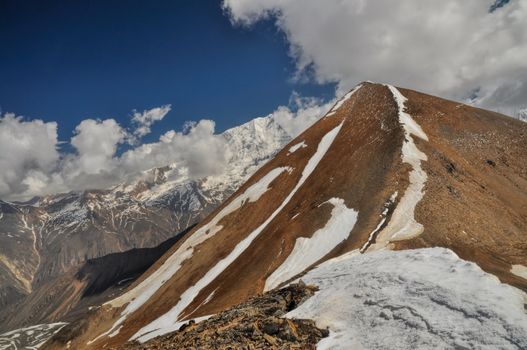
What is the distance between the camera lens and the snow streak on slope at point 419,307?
48.5 ft

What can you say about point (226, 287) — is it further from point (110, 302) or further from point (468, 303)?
point (110, 302)

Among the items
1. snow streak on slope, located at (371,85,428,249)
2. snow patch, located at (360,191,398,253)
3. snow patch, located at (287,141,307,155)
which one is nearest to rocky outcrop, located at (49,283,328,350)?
snow patch, located at (360,191,398,253)

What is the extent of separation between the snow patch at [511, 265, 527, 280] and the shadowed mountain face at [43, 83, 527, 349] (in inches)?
6.9

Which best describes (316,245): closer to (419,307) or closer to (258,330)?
(258,330)

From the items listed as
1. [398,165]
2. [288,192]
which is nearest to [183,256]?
[288,192]

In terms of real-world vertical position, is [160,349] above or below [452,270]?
above

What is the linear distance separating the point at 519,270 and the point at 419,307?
79.7ft

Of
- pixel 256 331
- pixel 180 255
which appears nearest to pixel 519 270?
pixel 256 331

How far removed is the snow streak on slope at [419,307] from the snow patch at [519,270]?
17.1 metres

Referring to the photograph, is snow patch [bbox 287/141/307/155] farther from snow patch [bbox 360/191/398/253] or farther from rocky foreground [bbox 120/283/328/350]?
rocky foreground [bbox 120/283/328/350]

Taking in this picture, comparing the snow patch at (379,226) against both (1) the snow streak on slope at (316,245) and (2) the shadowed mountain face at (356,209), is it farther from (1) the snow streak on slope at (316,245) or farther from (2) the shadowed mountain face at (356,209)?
(1) the snow streak on slope at (316,245)

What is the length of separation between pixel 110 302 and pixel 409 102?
93843 mm

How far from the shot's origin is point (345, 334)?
727 inches

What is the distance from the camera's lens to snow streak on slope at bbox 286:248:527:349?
14789 mm
